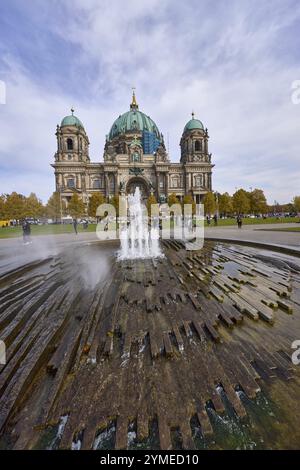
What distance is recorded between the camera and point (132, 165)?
271 ft

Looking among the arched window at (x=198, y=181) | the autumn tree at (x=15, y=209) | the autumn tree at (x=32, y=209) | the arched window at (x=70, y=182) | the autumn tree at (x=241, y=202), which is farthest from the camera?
the arched window at (x=198, y=181)

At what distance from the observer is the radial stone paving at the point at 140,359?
7.64ft

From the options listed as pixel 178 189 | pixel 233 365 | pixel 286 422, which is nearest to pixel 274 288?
pixel 233 365

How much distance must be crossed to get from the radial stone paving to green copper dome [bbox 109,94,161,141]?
9080 cm

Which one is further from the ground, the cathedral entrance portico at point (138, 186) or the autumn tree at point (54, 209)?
the cathedral entrance portico at point (138, 186)

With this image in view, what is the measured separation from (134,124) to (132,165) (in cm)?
1819

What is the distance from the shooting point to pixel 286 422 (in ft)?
7.54

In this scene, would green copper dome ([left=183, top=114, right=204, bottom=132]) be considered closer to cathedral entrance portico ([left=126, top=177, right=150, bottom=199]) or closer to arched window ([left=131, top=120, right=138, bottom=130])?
arched window ([left=131, top=120, right=138, bottom=130])

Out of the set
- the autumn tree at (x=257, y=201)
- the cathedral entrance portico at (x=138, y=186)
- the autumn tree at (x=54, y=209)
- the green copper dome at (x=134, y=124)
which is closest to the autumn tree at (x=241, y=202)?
the autumn tree at (x=257, y=201)

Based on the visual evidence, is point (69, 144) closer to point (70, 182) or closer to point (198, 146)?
point (70, 182)

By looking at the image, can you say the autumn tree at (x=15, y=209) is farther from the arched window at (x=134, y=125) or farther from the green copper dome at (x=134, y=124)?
the arched window at (x=134, y=125)

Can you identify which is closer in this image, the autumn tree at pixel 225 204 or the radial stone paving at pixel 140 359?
the radial stone paving at pixel 140 359

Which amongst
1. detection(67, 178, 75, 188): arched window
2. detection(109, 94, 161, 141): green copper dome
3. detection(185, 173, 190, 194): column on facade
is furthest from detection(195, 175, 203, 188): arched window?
detection(67, 178, 75, 188): arched window
